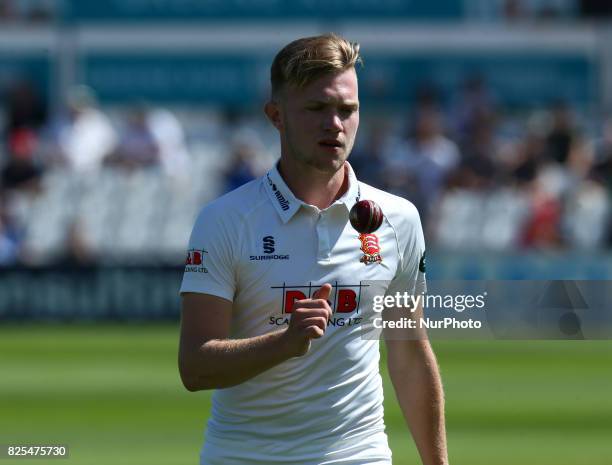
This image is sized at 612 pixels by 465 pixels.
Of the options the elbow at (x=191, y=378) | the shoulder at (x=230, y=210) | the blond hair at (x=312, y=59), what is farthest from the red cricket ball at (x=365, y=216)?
the elbow at (x=191, y=378)

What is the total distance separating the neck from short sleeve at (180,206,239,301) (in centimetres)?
25

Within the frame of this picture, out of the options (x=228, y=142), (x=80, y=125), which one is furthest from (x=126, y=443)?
(x=228, y=142)

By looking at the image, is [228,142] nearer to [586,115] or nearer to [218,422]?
[586,115]

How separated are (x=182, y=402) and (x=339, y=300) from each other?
28.1 ft

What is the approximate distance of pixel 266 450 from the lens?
4277 mm

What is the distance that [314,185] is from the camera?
174 inches

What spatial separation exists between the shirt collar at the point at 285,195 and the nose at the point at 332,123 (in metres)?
0.27

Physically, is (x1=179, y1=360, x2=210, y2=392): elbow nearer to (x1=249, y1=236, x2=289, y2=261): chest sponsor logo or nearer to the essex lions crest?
(x1=249, y1=236, x2=289, y2=261): chest sponsor logo

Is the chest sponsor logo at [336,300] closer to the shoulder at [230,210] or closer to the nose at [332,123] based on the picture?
the shoulder at [230,210]

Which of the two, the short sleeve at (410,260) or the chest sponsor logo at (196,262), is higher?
the short sleeve at (410,260)

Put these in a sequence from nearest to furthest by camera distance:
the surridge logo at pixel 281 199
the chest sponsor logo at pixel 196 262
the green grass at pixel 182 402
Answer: the chest sponsor logo at pixel 196 262 < the surridge logo at pixel 281 199 < the green grass at pixel 182 402

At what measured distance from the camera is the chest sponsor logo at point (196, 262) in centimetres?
427

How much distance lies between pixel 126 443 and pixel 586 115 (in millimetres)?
13241

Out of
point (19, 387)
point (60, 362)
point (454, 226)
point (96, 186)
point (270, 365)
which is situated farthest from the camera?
point (96, 186)
